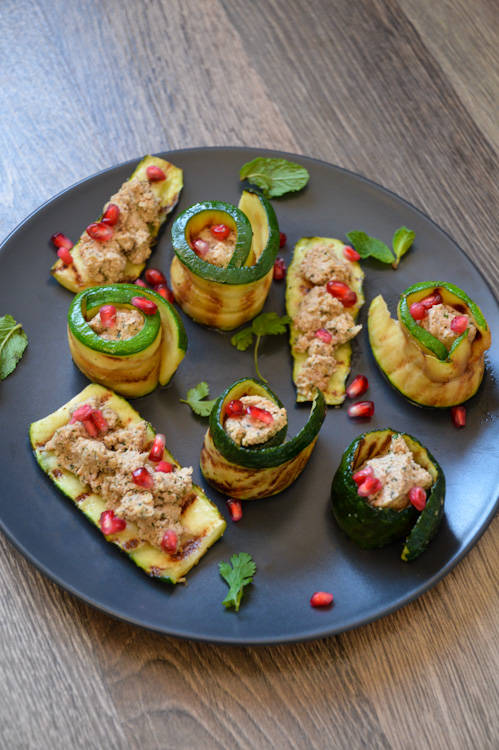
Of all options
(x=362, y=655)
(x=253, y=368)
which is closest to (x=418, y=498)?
(x=362, y=655)

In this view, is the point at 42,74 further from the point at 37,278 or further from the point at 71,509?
the point at 71,509

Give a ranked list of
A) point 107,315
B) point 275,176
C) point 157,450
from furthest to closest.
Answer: point 275,176
point 107,315
point 157,450

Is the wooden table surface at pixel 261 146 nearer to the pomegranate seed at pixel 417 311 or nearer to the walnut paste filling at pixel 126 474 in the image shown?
the walnut paste filling at pixel 126 474

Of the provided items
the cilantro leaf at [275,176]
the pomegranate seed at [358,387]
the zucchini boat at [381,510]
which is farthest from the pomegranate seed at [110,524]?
the cilantro leaf at [275,176]

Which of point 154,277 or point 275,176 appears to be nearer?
point 154,277

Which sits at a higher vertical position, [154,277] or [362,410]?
[154,277]

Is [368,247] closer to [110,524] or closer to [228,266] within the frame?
[228,266]

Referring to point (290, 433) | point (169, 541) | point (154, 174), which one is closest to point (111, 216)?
point (154, 174)

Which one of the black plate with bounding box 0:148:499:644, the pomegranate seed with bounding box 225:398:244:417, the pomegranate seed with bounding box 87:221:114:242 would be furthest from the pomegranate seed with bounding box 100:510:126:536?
the pomegranate seed with bounding box 87:221:114:242
